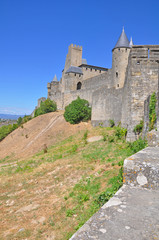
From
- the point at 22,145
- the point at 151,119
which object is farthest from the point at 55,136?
the point at 151,119

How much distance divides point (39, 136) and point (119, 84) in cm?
1312

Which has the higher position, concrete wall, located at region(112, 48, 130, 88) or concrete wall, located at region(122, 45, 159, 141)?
concrete wall, located at region(112, 48, 130, 88)

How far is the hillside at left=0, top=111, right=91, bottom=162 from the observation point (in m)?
23.7

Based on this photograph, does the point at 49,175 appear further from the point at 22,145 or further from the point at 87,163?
the point at 22,145

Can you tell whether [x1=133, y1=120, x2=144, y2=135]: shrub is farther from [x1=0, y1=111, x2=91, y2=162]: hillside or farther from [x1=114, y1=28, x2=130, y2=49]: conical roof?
[x1=114, y1=28, x2=130, y2=49]: conical roof

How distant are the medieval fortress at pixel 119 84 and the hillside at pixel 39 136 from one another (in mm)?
4161

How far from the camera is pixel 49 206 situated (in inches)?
236

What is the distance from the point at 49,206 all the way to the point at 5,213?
164 centimetres

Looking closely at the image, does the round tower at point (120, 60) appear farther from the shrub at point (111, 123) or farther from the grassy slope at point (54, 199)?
the grassy slope at point (54, 199)

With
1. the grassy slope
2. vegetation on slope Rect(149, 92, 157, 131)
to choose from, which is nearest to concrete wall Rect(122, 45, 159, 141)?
vegetation on slope Rect(149, 92, 157, 131)

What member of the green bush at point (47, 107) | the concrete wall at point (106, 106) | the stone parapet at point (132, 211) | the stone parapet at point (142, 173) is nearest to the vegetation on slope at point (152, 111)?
the stone parapet at point (132, 211)

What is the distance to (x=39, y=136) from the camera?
26.7 metres

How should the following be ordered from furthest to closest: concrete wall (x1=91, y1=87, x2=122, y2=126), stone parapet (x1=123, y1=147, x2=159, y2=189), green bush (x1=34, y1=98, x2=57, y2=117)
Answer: green bush (x1=34, y1=98, x2=57, y2=117), concrete wall (x1=91, y1=87, x2=122, y2=126), stone parapet (x1=123, y1=147, x2=159, y2=189)

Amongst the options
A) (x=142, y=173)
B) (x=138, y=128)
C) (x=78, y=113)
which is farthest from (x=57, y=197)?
(x=78, y=113)
